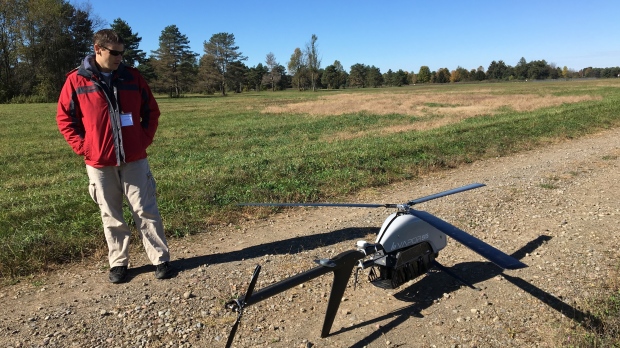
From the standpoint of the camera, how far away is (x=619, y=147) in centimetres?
1157

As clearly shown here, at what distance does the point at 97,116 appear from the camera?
13.6 feet

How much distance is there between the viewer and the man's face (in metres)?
4.06

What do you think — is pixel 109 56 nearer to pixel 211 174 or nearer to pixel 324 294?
pixel 324 294

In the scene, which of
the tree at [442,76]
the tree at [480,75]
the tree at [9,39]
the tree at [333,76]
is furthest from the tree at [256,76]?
the tree at [480,75]

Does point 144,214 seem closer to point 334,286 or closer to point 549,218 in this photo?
point 334,286

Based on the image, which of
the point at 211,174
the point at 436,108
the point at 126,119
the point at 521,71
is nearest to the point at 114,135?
the point at 126,119

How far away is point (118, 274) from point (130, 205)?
75cm

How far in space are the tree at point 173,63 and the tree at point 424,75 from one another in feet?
294

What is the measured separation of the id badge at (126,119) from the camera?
4262 mm

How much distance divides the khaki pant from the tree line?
5655cm

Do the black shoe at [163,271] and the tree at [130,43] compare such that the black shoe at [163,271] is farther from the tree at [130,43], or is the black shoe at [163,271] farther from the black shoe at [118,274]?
the tree at [130,43]

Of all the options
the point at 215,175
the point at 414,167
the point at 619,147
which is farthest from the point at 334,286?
the point at 619,147

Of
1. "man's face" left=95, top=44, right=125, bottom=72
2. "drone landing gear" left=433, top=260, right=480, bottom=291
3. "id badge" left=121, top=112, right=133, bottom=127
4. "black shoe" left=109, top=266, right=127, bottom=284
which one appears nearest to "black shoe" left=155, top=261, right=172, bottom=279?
"black shoe" left=109, top=266, right=127, bottom=284

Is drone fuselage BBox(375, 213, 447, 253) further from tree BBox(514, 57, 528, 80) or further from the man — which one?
tree BBox(514, 57, 528, 80)
